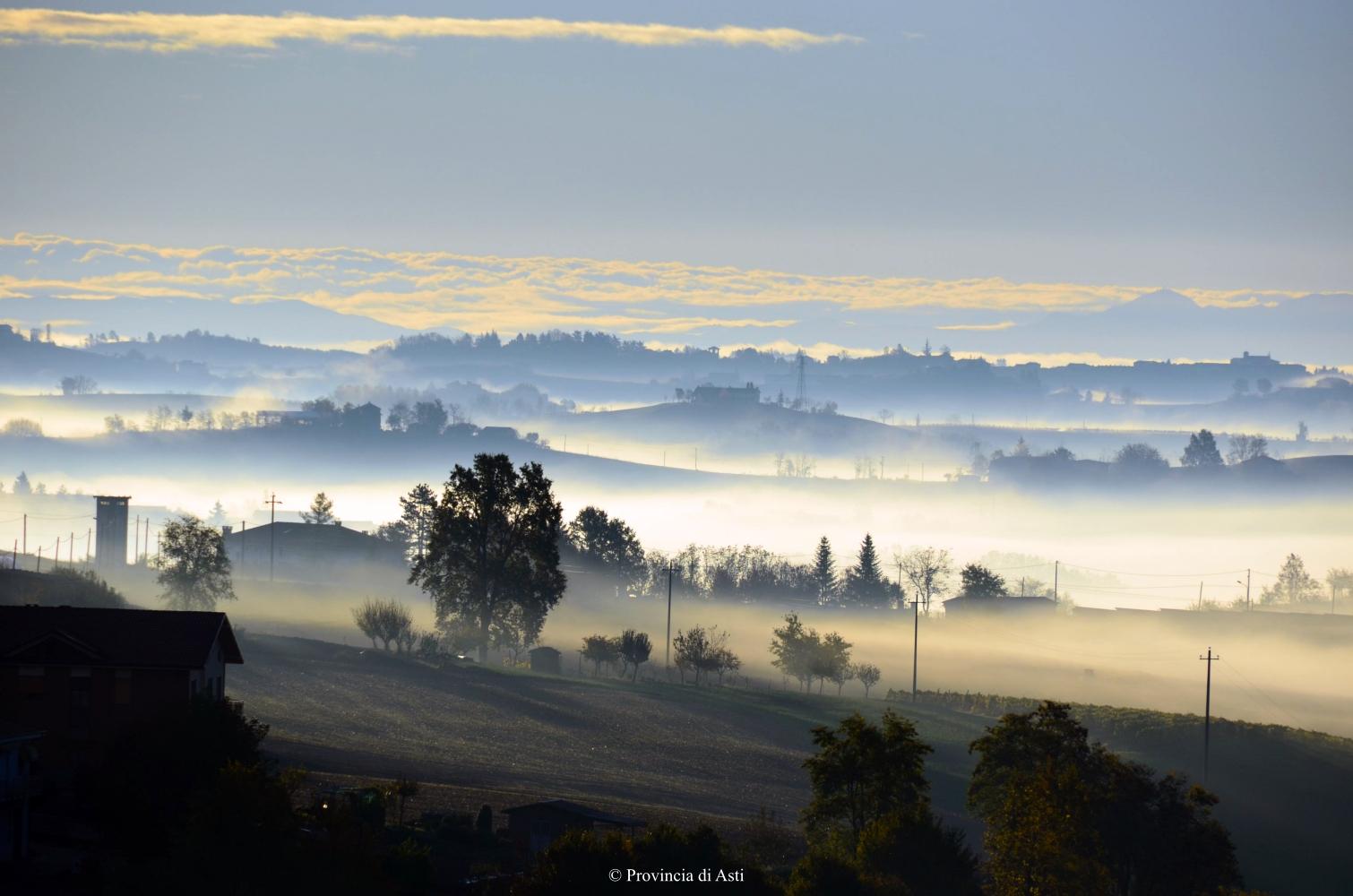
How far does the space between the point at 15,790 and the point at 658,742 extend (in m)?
47.3

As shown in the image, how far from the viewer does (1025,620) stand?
627 ft

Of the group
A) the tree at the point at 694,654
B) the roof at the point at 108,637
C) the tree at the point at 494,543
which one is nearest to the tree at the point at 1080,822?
the roof at the point at 108,637

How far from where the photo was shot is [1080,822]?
2184 inches

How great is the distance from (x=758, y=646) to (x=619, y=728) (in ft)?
238

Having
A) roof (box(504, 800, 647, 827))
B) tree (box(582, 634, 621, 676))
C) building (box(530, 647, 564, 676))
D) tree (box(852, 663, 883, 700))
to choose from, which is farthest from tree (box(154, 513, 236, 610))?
roof (box(504, 800, 647, 827))

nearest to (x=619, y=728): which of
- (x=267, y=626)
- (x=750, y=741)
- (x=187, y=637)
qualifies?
(x=750, y=741)

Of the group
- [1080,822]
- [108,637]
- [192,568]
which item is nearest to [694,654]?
[192,568]

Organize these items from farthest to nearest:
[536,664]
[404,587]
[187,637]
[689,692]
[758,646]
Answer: [404,587] → [758,646] → [536,664] → [689,692] → [187,637]

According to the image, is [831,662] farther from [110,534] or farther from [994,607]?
[110,534]

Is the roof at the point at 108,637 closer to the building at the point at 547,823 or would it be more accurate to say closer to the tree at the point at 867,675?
the building at the point at 547,823

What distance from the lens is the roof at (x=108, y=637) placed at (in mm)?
61750

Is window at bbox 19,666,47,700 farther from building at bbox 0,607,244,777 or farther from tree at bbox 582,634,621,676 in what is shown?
tree at bbox 582,634,621,676

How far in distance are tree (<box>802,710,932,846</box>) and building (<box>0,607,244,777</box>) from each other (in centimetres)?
2204

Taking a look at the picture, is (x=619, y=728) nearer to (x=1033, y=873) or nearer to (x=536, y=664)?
(x=536, y=664)
